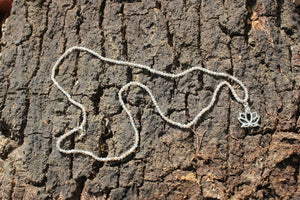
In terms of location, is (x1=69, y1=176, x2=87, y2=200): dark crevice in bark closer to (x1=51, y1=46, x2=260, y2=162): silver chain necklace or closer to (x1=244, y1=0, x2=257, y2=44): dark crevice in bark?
(x1=51, y1=46, x2=260, y2=162): silver chain necklace

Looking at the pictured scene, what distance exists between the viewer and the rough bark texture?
1.50m

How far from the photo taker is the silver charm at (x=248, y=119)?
5.02 feet

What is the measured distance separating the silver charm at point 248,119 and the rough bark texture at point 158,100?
0.12 feet

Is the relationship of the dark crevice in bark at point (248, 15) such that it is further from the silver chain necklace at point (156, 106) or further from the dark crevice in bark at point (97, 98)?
the dark crevice in bark at point (97, 98)

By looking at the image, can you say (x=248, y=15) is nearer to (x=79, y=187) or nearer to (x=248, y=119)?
(x=248, y=119)

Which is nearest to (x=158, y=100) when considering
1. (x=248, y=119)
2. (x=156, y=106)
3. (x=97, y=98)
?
(x=156, y=106)

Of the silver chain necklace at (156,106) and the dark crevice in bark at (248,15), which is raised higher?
the dark crevice in bark at (248,15)

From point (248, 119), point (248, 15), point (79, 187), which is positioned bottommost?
point (79, 187)

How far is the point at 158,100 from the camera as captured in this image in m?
1.63

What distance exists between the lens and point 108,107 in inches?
64.6

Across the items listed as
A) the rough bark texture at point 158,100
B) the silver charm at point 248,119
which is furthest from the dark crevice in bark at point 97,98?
the silver charm at point 248,119

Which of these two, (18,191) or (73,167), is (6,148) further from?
(73,167)

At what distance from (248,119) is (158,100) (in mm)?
577

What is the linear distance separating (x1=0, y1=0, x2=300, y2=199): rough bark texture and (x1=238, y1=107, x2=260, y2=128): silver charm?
0.04 meters
